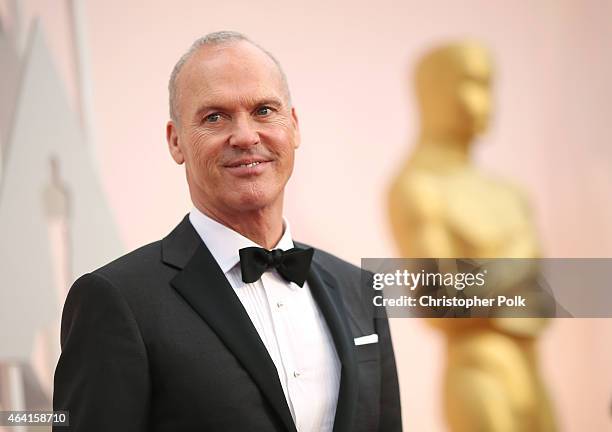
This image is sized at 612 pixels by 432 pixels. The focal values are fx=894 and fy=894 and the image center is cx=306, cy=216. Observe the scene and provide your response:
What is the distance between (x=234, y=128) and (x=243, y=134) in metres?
0.02

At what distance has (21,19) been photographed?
236cm

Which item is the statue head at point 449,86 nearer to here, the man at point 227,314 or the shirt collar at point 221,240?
the man at point 227,314

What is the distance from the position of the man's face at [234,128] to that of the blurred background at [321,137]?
1.06 m

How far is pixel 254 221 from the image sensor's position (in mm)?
1350

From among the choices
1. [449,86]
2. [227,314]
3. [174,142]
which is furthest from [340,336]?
[449,86]

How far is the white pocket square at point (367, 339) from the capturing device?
1.39m

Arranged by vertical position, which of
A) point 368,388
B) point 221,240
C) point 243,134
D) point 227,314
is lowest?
point 368,388

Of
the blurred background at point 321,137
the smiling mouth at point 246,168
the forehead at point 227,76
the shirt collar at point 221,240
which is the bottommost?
the shirt collar at point 221,240

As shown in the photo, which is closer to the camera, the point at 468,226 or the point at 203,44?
the point at 203,44

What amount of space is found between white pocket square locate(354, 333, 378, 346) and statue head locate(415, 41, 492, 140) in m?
1.23

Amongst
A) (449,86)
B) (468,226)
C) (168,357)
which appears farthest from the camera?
(449,86)

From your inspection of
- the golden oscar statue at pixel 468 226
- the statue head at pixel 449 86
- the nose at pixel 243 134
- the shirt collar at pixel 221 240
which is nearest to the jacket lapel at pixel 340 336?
the shirt collar at pixel 221 240

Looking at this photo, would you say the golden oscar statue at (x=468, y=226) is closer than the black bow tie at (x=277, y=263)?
No

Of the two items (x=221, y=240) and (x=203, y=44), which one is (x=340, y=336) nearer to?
(x=221, y=240)
